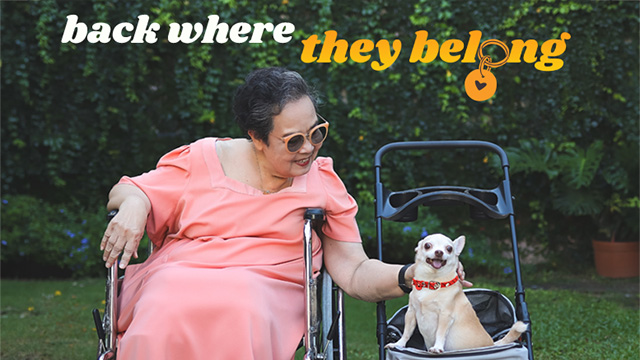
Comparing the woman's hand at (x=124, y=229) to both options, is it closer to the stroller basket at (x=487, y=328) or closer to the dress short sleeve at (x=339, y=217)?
the dress short sleeve at (x=339, y=217)

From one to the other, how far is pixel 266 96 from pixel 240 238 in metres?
0.52

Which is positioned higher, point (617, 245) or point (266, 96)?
point (266, 96)

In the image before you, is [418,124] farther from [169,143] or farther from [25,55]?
[25,55]

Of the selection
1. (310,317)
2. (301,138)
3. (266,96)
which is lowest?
(310,317)

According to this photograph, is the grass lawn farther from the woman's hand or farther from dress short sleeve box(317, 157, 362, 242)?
the woman's hand

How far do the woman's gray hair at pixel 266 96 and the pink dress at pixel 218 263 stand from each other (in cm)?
23

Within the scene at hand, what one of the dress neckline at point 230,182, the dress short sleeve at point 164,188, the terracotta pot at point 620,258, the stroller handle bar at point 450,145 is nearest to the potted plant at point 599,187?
the terracotta pot at point 620,258

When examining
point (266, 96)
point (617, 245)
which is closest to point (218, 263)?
point (266, 96)

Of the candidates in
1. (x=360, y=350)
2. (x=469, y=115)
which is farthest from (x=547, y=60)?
(x=360, y=350)

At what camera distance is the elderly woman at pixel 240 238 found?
2.10 metres

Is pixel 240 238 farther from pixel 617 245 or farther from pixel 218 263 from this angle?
Answer: pixel 617 245

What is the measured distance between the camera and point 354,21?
621 centimetres

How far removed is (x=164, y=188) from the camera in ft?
8.07

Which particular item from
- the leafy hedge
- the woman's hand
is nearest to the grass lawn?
the leafy hedge
